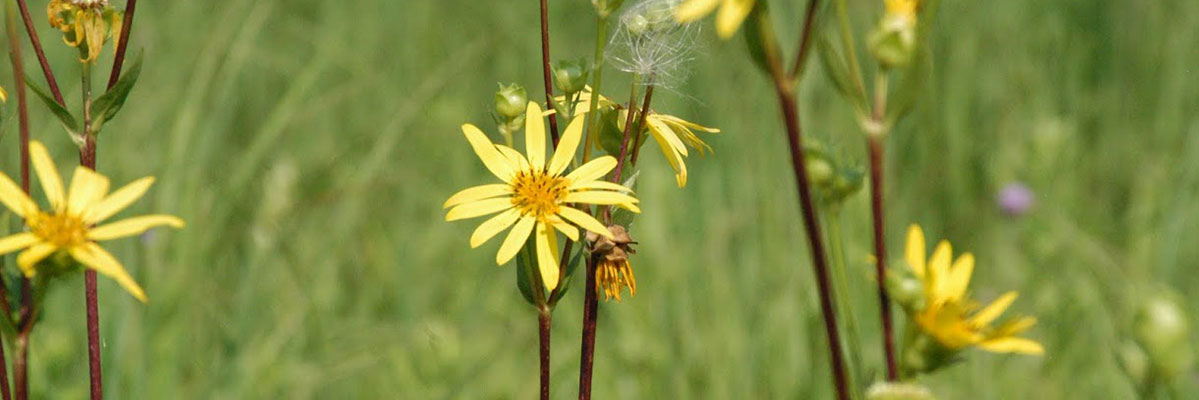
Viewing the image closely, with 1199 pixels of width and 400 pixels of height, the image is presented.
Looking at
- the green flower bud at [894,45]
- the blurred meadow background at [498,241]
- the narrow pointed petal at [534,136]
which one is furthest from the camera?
the blurred meadow background at [498,241]

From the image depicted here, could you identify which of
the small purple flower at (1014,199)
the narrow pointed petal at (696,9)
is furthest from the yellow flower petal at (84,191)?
the small purple flower at (1014,199)

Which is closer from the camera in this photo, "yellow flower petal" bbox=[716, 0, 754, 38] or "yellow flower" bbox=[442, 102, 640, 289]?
"yellow flower petal" bbox=[716, 0, 754, 38]

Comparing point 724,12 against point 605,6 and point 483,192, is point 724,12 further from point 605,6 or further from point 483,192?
point 483,192

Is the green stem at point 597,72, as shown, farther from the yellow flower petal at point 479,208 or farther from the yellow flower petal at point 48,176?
the yellow flower petal at point 48,176

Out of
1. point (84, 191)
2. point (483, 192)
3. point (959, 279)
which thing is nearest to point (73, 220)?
point (84, 191)

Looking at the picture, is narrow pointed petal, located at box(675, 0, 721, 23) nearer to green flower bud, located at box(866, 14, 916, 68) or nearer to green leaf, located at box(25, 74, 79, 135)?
green flower bud, located at box(866, 14, 916, 68)

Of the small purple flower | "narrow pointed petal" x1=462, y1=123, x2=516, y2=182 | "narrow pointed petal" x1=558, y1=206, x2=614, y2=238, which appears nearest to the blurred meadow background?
the small purple flower
